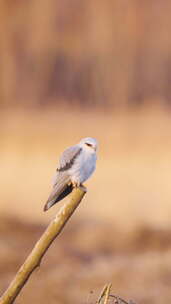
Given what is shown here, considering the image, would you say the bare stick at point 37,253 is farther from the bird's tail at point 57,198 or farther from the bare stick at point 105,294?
the bird's tail at point 57,198

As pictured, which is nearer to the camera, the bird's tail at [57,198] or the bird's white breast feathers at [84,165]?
the bird's tail at [57,198]

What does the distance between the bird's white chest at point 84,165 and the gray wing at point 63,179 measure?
19mm

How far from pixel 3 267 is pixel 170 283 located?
129cm

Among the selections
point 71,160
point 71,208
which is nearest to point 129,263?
point 71,160

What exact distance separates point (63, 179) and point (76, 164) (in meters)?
0.09

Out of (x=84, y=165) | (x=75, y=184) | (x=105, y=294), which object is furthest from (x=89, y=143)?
(x=105, y=294)

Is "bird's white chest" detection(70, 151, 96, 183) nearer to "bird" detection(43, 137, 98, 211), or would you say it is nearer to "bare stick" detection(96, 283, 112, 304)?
"bird" detection(43, 137, 98, 211)

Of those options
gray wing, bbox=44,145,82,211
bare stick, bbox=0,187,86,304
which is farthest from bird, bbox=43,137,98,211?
bare stick, bbox=0,187,86,304

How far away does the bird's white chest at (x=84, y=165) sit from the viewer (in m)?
3.20

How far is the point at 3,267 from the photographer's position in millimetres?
7605

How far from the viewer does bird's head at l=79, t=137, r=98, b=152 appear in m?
3.23

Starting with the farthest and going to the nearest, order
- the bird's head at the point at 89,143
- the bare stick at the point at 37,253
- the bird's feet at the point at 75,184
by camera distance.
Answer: the bird's head at the point at 89,143
the bird's feet at the point at 75,184
the bare stick at the point at 37,253

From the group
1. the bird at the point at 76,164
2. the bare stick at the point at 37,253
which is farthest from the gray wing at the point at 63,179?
the bare stick at the point at 37,253

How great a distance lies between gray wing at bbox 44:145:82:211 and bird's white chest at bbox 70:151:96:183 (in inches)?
0.7
